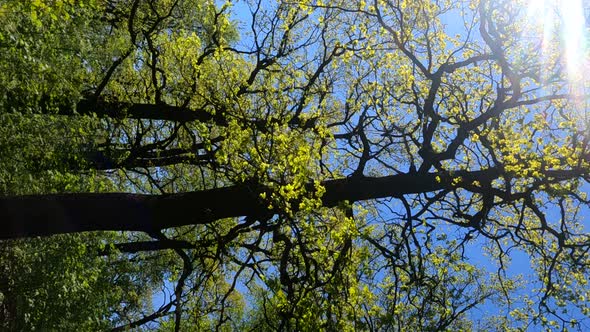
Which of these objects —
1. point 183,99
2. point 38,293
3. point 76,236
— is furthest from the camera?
point 183,99

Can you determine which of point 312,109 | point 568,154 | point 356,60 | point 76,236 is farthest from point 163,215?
point 568,154

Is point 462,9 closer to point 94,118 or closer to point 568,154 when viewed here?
point 568,154

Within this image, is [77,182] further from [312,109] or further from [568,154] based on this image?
[568,154]

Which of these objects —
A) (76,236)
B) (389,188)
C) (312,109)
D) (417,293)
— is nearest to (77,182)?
(76,236)

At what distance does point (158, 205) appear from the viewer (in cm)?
803

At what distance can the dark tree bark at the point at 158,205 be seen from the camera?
7070mm

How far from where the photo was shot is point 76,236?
30.8 feet

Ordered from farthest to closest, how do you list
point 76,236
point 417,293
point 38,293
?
1. point 76,236
2. point 38,293
3. point 417,293

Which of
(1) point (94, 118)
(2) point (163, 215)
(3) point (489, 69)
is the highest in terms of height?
(3) point (489, 69)

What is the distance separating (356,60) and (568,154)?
13.6ft

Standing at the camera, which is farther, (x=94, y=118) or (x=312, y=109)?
(x=312, y=109)

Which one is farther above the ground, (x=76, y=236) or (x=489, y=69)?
(x=489, y=69)

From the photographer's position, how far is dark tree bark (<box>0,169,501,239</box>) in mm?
7070

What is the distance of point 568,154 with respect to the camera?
8172 mm
